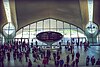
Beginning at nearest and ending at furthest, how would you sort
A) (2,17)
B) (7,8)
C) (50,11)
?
(7,8)
(2,17)
(50,11)

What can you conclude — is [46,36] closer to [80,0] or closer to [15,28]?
[80,0]

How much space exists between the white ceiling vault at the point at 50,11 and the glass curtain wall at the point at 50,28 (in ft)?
2.90

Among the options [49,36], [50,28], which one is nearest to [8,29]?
[50,28]

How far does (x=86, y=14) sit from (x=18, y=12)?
845cm

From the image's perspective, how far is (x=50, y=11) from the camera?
38.8 metres

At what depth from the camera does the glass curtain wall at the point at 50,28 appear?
1646 inches

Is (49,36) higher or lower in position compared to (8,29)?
lower

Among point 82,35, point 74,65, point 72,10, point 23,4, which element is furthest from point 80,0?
point 74,65

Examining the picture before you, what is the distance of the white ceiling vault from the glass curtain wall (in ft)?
2.90

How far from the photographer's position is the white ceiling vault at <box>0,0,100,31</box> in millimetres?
33912

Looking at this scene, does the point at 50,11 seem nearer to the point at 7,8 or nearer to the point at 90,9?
the point at 90,9

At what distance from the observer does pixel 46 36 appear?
3262 cm

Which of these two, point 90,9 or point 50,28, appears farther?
point 50,28

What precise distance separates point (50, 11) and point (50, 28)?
14.2 feet
